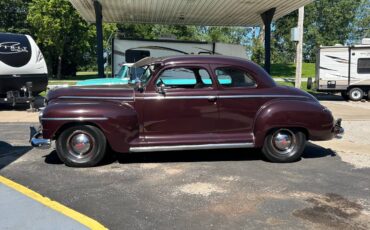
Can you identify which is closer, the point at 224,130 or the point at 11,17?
the point at 224,130

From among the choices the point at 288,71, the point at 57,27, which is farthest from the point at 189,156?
the point at 57,27

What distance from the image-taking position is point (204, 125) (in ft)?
23.2

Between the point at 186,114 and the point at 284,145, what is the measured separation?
1772mm

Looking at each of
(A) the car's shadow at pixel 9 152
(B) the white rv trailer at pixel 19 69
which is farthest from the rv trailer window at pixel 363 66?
(A) the car's shadow at pixel 9 152

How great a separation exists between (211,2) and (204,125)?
1020 centimetres

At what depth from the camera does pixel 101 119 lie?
6.65 meters

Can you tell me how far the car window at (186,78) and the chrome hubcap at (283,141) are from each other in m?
1.43

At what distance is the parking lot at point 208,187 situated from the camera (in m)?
4.70

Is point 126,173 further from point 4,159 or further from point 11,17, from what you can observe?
point 11,17

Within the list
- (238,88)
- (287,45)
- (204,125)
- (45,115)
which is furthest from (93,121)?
(287,45)

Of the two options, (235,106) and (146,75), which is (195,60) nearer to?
(146,75)

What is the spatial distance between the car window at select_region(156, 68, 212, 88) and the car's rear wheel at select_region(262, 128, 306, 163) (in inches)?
54.9

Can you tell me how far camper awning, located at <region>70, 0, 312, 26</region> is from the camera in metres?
16.4

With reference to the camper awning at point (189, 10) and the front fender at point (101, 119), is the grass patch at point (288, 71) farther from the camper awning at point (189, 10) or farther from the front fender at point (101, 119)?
the front fender at point (101, 119)
